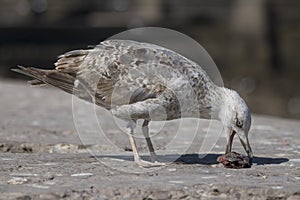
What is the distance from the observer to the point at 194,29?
22.9 m

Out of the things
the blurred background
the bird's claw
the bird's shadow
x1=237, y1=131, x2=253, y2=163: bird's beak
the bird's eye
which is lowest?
the bird's claw

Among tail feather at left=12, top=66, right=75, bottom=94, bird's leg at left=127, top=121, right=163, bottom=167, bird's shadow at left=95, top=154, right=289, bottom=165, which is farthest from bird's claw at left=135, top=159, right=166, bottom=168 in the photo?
tail feather at left=12, top=66, right=75, bottom=94

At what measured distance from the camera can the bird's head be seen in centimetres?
586

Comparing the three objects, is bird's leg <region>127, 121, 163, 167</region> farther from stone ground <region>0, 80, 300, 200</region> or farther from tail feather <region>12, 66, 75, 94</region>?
tail feather <region>12, 66, 75, 94</region>

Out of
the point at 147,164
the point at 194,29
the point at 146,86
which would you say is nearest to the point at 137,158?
the point at 147,164

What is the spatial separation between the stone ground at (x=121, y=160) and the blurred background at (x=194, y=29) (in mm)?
11268

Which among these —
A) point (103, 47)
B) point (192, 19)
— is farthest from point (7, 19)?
point (103, 47)

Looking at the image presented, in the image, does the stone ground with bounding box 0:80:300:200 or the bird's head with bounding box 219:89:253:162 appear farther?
the bird's head with bounding box 219:89:253:162

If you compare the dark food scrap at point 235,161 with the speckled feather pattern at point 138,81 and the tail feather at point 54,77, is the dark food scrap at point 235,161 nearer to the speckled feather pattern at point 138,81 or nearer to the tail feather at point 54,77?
the speckled feather pattern at point 138,81

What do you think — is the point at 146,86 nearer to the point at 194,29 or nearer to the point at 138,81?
the point at 138,81

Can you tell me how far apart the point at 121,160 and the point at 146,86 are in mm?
605

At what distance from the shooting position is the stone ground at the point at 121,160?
5051mm

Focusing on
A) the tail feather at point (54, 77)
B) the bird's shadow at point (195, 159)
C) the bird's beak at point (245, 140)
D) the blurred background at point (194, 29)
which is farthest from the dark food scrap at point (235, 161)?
the blurred background at point (194, 29)

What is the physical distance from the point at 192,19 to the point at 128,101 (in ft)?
58.0
